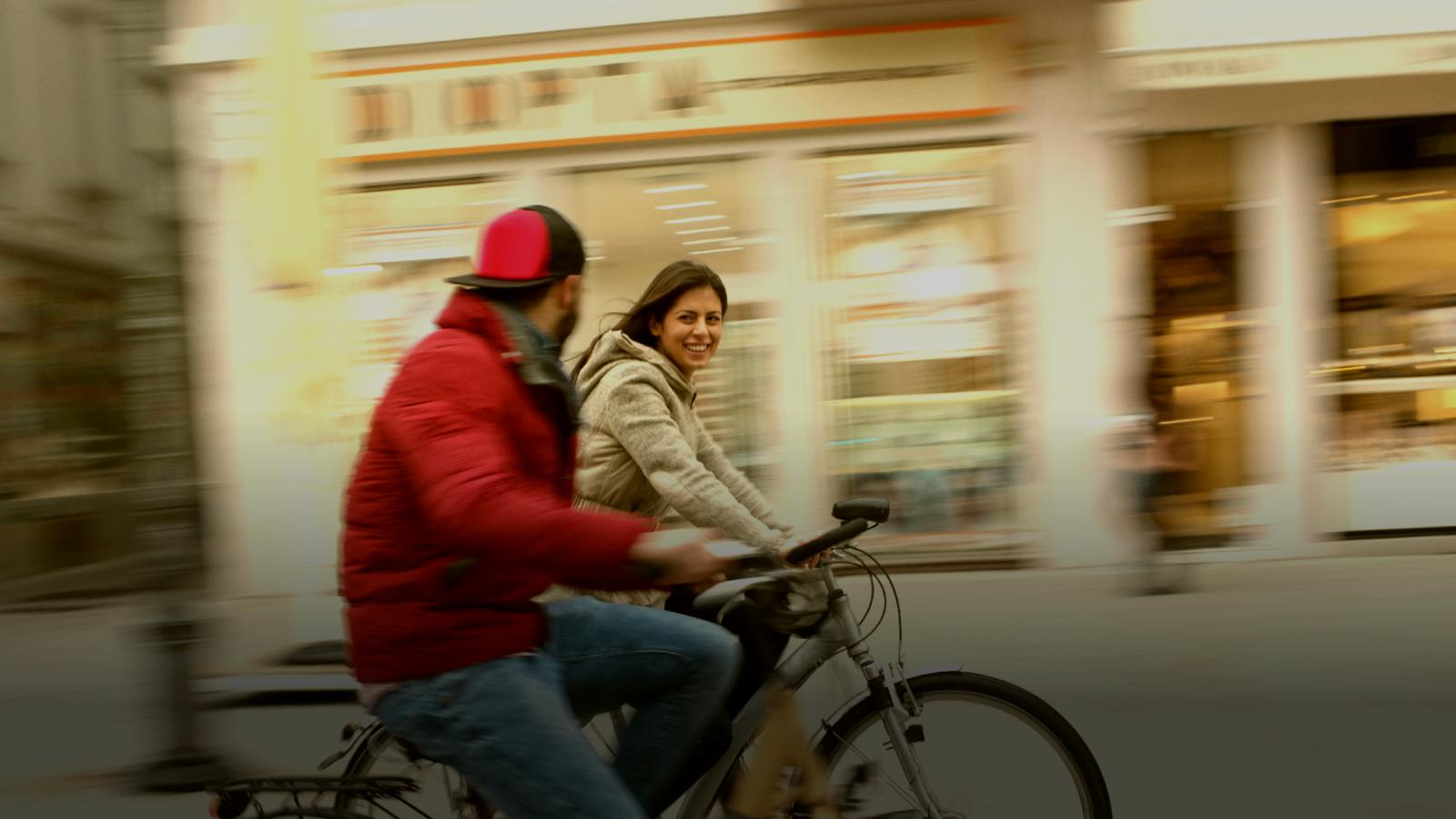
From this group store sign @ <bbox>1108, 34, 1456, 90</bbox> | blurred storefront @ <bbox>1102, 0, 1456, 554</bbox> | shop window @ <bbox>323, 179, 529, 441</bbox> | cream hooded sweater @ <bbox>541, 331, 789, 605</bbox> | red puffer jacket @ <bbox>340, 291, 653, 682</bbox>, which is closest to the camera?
red puffer jacket @ <bbox>340, 291, 653, 682</bbox>

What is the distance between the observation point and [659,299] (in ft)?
11.1

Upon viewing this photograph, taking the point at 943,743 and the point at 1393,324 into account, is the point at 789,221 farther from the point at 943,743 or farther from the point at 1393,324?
the point at 943,743

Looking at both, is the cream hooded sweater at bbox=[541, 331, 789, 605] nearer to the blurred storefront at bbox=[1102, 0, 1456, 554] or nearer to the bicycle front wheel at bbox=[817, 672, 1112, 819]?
the bicycle front wheel at bbox=[817, 672, 1112, 819]

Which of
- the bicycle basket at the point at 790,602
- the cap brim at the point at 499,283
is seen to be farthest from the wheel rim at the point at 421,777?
the cap brim at the point at 499,283

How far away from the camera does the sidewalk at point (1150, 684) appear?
4703 mm

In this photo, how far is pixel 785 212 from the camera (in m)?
9.38

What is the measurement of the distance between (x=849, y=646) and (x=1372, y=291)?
24.8 feet

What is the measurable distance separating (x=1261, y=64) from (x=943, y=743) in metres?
6.82

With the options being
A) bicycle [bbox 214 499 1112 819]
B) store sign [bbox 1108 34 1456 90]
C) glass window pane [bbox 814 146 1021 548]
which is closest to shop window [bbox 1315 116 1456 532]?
store sign [bbox 1108 34 1456 90]

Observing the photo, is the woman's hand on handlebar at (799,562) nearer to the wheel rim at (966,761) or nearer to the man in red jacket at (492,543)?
the wheel rim at (966,761)

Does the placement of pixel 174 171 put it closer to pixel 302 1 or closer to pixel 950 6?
pixel 302 1

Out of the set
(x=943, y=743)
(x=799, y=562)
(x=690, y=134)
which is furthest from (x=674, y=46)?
(x=943, y=743)

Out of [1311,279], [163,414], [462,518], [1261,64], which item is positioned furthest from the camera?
[1311,279]

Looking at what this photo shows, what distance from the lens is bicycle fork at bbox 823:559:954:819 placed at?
2898 millimetres
